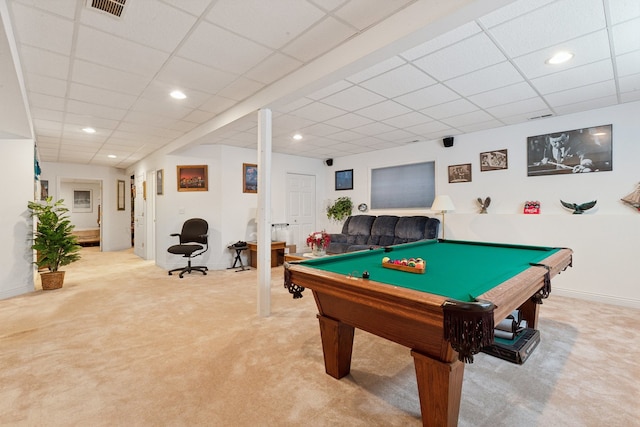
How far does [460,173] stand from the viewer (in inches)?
201

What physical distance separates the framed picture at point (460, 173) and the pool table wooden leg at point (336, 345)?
3.99m

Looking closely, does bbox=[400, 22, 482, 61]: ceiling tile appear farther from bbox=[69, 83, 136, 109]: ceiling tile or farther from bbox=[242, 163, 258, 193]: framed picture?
bbox=[242, 163, 258, 193]: framed picture

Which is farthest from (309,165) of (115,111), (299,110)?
(115,111)

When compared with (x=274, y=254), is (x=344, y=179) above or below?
above

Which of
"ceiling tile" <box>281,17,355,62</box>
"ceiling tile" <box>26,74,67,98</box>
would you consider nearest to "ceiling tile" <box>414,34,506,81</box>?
"ceiling tile" <box>281,17,355,62</box>

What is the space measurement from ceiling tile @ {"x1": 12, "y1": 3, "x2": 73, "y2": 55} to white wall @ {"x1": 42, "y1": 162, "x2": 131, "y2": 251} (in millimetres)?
7188

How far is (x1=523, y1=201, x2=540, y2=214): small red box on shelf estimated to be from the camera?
428cm

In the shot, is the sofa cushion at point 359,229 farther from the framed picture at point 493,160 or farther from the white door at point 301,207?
the framed picture at point 493,160

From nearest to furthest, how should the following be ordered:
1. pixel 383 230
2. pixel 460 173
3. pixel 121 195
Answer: pixel 460 173
pixel 383 230
pixel 121 195

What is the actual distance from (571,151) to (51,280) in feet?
24.7

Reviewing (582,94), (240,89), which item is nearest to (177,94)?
(240,89)

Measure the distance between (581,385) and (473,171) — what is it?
141 inches

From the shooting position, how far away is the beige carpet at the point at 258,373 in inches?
66.4

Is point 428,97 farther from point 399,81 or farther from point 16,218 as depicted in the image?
point 16,218
